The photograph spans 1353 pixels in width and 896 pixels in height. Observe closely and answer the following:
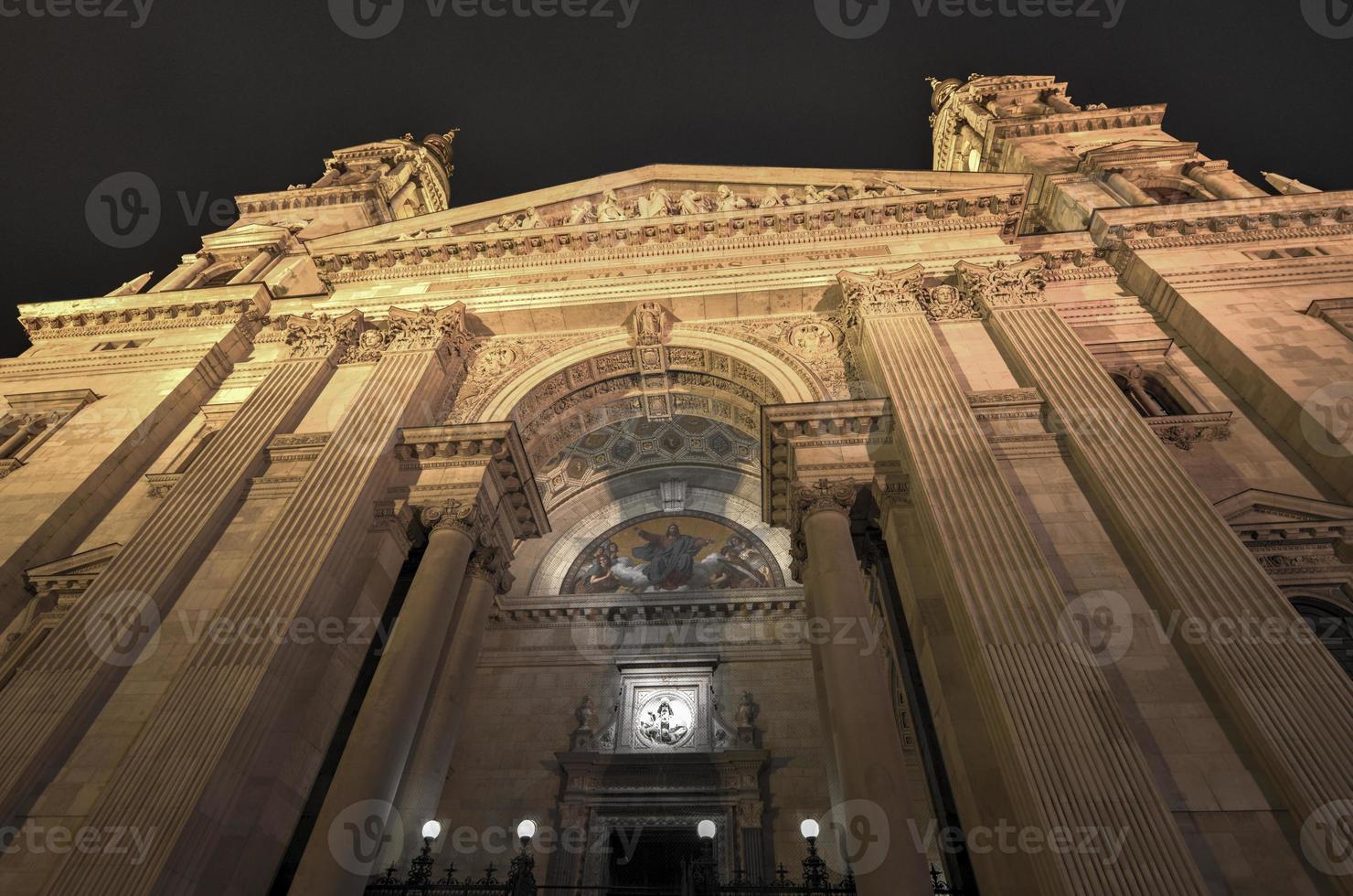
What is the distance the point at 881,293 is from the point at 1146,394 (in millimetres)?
5464

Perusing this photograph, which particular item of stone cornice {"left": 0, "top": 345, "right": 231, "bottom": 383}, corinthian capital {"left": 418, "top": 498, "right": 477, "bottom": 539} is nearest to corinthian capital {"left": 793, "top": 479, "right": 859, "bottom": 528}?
corinthian capital {"left": 418, "top": 498, "right": 477, "bottom": 539}

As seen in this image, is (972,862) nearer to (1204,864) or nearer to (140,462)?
(1204,864)

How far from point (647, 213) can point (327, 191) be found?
1775cm

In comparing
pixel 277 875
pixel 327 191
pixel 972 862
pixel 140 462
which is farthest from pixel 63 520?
pixel 327 191

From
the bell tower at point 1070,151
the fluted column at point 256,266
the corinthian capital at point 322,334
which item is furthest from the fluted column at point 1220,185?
the fluted column at point 256,266

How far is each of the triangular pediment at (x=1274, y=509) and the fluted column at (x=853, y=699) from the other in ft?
18.6

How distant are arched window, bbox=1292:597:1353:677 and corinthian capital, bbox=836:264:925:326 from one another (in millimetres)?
7781

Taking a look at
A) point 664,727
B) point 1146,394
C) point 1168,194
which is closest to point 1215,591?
point 1146,394

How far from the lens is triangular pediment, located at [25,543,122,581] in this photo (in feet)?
36.8

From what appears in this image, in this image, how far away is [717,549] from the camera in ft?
73.7

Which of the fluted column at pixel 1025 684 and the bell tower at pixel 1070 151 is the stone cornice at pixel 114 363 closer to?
the fluted column at pixel 1025 684

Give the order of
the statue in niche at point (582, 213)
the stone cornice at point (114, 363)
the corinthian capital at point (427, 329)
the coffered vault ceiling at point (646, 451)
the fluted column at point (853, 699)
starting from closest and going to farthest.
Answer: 1. the fluted column at point (853, 699)
2. the corinthian capital at point (427, 329)
3. the stone cornice at point (114, 363)
4. the statue in niche at point (582, 213)
5. the coffered vault ceiling at point (646, 451)

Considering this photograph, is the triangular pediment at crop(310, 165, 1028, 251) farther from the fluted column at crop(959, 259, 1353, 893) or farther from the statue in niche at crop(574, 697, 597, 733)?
the statue in niche at crop(574, 697, 597, 733)

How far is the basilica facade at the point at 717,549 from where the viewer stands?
7.15 metres
